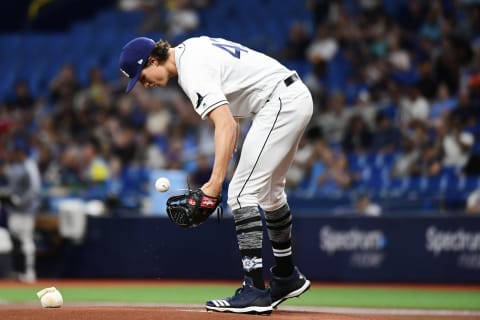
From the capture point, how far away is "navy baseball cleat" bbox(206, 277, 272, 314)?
20.9 feet

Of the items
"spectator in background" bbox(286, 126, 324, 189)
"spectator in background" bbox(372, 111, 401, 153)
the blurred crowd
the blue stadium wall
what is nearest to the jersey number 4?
the blue stadium wall

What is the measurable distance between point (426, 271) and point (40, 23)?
1308 cm

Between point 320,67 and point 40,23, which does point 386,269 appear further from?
point 40,23

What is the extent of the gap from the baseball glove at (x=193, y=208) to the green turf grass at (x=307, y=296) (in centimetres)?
372

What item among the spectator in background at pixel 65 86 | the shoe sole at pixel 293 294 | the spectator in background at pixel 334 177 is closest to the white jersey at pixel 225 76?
the shoe sole at pixel 293 294

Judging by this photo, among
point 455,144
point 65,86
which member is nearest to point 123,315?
point 455,144

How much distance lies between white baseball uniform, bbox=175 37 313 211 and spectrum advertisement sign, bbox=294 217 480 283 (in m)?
7.01

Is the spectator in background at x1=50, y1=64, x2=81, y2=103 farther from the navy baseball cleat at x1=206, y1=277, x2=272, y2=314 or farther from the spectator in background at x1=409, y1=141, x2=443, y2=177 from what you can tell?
the navy baseball cleat at x1=206, y1=277, x2=272, y2=314

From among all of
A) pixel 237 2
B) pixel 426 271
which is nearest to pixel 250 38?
pixel 237 2

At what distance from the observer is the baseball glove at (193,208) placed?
6.33m

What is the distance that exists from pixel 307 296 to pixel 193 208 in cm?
537

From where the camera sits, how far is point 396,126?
1503 cm

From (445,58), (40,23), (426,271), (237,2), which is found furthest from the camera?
(40,23)

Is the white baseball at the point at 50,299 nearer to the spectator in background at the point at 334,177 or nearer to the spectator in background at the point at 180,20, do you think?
the spectator in background at the point at 334,177
